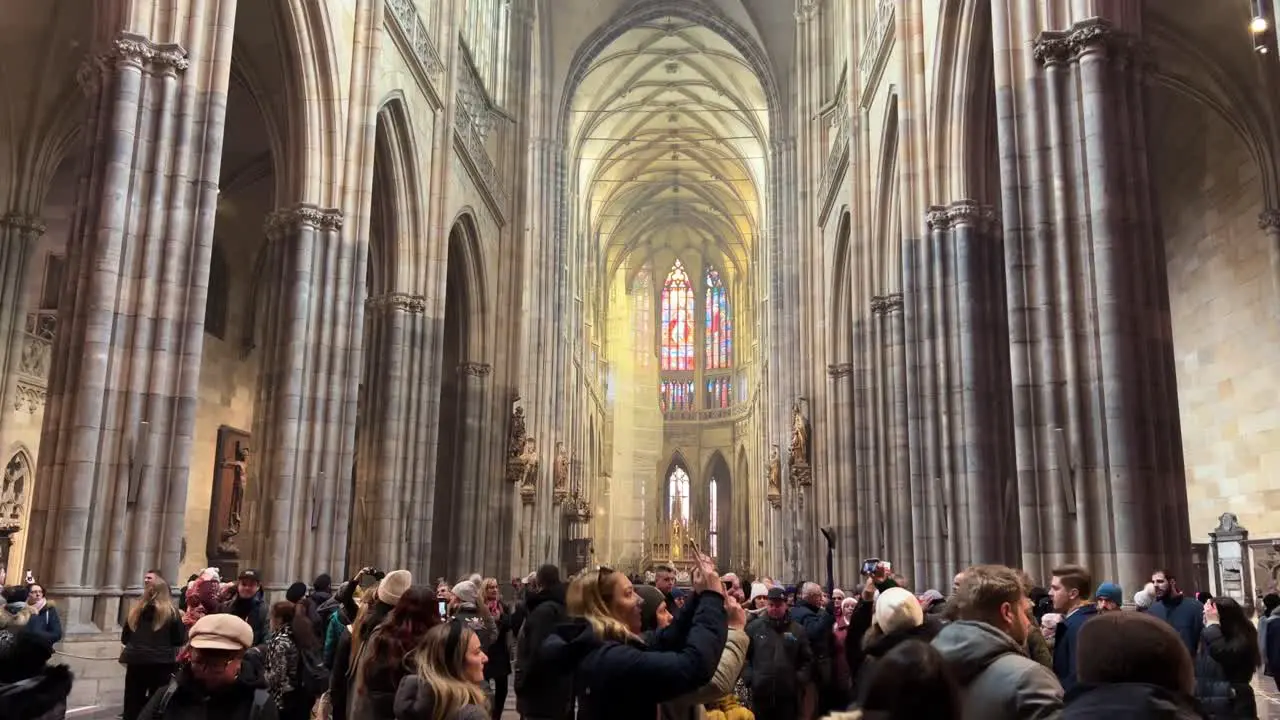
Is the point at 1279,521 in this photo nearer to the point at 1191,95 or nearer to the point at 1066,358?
the point at 1191,95

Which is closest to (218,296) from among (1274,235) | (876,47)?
(876,47)

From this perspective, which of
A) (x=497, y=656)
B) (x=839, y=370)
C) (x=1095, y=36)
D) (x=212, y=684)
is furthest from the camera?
(x=839, y=370)

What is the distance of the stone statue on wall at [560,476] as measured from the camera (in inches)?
1518

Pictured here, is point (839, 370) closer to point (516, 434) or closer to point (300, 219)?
point (516, 434)

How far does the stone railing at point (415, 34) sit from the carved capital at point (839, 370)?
12.0 meters

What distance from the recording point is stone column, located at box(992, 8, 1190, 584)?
10469 millimetres

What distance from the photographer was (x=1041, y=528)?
11.1m

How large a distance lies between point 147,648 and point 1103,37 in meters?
11.1

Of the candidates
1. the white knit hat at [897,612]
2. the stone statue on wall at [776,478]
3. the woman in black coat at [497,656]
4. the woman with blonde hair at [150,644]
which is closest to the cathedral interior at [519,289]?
the stone statue on wall at [776,478]

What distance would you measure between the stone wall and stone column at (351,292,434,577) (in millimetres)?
15425

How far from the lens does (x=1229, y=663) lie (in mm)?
7113

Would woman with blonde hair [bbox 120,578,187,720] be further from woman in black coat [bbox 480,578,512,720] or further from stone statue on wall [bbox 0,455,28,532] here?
stone statue on wall [bbox 0,455,28,532]

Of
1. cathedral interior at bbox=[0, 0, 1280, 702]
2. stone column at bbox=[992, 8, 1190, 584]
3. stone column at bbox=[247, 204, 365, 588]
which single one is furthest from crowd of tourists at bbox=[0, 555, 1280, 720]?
stone column at bbox=[247, 204, 365, 588]

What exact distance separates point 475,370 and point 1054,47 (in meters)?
18.5
